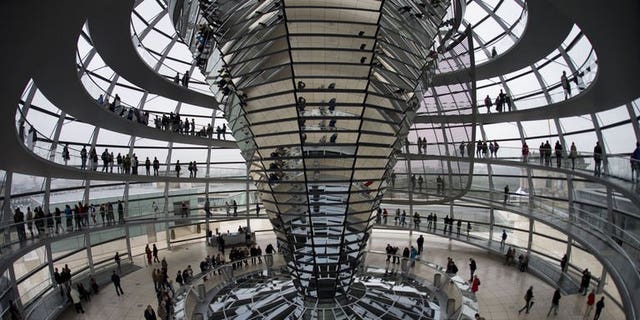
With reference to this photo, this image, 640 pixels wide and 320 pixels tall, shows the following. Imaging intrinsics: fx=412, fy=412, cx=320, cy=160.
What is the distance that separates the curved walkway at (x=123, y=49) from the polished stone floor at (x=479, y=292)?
1019cm

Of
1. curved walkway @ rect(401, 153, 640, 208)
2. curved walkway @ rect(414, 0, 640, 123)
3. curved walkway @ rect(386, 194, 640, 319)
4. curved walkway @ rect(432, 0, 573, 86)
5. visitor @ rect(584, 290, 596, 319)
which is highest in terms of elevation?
curved walkway @ rect(432, 0, 573, 86)

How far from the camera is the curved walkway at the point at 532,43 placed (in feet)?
46.4

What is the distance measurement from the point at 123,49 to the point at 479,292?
741 inches

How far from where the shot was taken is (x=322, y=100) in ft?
40.3

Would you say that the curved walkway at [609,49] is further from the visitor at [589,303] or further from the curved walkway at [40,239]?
the curved walkway at [40,239]

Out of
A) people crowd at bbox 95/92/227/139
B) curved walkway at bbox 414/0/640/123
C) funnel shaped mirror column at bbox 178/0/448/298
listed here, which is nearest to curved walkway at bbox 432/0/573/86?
curved walkway at bbox 414/0/640/123

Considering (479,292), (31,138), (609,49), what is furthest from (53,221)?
(609,49)

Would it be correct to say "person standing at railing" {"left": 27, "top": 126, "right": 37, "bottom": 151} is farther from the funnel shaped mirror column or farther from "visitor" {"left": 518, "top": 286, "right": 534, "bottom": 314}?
"visitor" {"left": 518, "top": 286, "right": 534, "bottom": 314}

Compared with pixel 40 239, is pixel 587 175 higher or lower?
higher

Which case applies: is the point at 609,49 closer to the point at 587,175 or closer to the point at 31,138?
the point at 587,175

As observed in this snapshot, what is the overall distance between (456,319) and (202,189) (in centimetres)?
2385

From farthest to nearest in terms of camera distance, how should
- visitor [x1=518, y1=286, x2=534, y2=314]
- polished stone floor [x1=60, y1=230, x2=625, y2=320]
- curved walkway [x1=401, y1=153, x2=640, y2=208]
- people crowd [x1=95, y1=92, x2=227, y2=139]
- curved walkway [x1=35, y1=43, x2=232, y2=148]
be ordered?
people crowd [x1=95, y1=92, x2=227, y2=139], polished stone floor [x1=60, y1=230, x2=625, y2=320], visitor [x1=518, y1=286, x2=534, y2=314], curved walkway [x1=401, y1=153, x2=640, y2=208], curved walkway [x1=35, y1=43, x2=232, y2=148]

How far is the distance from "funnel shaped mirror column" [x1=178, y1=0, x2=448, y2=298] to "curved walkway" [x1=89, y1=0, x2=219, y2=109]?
2.70 meters

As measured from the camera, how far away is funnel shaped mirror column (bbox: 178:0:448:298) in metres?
11.5
